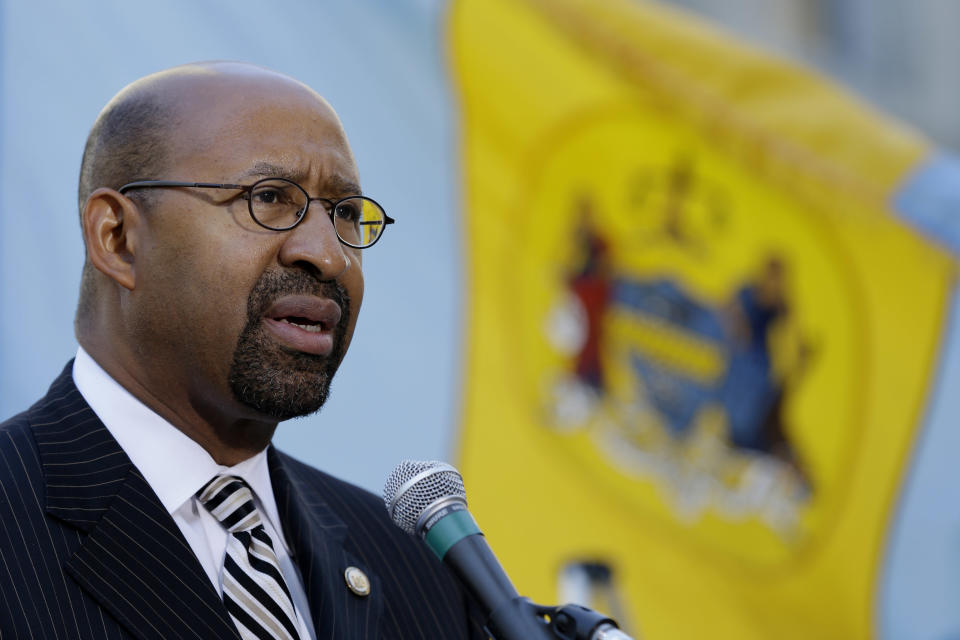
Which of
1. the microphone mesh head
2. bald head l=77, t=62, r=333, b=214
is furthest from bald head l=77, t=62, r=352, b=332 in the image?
the microphone mesh head

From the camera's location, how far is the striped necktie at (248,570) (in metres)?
2.30

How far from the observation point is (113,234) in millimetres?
2455

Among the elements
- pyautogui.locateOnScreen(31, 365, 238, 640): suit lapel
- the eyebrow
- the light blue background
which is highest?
the light blue background

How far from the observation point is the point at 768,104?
573 centimetres

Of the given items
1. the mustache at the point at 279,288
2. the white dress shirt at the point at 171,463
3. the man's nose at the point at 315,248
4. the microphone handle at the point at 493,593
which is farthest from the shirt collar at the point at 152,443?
the microphone handle at the point at 493,593

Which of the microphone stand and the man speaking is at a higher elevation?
the man speaking

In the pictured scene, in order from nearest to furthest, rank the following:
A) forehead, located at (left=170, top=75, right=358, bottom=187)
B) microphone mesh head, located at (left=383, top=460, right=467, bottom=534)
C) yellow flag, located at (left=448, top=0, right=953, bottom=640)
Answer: microphone mesh head, located at (left=383, top=460, right=467, bottom=534)
forehead, located at (left=170, top=75, right=358, bottom=187)
yellow flag, located at (left=448, top=0, right=953, bottom=640)

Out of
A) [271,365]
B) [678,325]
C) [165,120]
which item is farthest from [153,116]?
[678,325]

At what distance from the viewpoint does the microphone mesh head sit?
81.0 inches

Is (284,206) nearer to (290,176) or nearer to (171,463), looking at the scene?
(290,176)

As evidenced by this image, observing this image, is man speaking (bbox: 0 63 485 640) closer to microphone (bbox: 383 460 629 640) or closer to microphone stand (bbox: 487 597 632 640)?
microphone (bbox: 383 460 629 640)

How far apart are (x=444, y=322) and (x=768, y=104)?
6.36 ft

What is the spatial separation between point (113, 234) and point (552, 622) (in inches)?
47.3

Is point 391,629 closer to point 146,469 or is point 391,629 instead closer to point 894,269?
point 146,469
